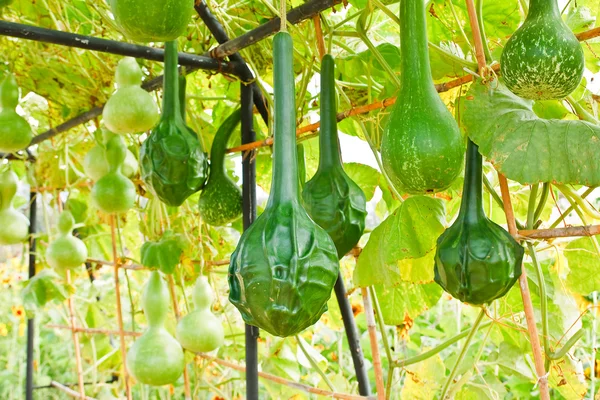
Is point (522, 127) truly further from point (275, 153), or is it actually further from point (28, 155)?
point (28, 155)

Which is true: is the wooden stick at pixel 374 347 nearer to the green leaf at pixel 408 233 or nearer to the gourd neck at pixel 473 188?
the green leaf at pixel 408 233

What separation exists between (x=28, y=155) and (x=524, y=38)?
85.2 inches

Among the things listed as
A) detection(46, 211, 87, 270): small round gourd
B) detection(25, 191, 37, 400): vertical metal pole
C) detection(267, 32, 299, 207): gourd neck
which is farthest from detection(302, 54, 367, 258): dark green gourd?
detection(25, 191, 37, 400): vertical metal pole

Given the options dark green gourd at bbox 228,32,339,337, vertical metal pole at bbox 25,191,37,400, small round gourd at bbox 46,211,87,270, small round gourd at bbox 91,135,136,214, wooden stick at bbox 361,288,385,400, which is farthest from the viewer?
vertical metal pole at bbox 25,191,37,400

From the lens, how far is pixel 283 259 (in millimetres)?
532

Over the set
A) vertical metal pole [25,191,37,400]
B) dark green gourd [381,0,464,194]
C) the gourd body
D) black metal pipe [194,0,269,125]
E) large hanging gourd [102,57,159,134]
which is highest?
black metal pipe [194,0,269,125]

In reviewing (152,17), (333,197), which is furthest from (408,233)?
(152,17)

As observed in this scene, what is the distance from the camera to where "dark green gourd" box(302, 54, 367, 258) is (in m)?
0.78

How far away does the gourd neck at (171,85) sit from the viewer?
1032mm

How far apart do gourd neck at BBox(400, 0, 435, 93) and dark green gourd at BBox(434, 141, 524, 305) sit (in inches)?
6.6

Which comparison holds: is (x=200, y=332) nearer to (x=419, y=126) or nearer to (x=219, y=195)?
(x=219, y=195)

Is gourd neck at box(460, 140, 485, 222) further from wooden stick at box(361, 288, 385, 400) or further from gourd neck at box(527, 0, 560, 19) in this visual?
wooden stick at box(361, 288, 385, 400)

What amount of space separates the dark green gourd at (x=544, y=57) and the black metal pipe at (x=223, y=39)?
0.61m

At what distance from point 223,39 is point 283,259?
2.35 feet
